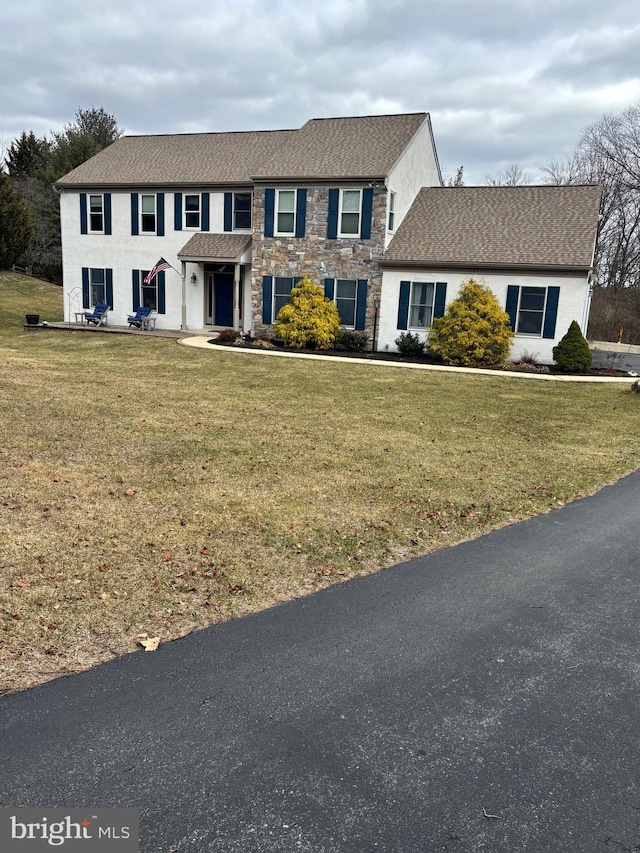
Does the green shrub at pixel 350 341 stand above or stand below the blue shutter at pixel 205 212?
below

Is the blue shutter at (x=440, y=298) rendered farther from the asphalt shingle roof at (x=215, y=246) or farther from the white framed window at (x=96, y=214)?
the white framed window at (x=96, y=214)

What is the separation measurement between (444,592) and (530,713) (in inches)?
55.5

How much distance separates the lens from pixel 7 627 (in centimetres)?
387

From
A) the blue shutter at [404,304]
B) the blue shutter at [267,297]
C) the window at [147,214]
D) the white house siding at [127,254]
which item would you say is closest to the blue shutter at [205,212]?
the white house siding at [127,254]

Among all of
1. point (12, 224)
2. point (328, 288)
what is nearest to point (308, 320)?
point (328, 288)

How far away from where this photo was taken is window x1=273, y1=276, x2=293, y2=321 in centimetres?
2180

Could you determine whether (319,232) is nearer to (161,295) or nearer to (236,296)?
(236,296)

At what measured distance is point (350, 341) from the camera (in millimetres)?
20594

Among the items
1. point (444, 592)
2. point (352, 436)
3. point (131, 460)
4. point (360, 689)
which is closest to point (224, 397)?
point (352, 436)

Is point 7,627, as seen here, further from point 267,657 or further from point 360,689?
point 360,689

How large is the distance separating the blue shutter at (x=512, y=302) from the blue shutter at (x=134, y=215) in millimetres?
14259

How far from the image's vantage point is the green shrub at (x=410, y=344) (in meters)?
20.1

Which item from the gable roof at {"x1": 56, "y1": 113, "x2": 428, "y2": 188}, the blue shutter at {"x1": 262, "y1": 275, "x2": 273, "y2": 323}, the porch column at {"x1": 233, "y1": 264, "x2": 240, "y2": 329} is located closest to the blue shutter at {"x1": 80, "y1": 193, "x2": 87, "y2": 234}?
the gable roof at {"x1": 56, "y1": 113, "x2": 428, "y2": 188}

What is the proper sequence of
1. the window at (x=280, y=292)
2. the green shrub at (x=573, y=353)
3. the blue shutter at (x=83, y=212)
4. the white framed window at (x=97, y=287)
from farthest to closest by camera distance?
the white framed window at (x=97, y=287) → the blue shutter at (x=83, y=212) → the window at (x=280, y=292) → the green shrub at (x=573, y=353)
